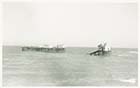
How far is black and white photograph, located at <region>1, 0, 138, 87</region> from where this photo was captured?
7.36ft

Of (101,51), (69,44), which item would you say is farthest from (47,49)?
(101,51)

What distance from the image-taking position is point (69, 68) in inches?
88.5

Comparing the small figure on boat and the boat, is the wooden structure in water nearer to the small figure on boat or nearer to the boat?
the boat

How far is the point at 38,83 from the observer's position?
2244 mm

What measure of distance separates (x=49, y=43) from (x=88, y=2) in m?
0.49

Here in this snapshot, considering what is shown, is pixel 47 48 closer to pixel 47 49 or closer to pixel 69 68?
pixel 47 49

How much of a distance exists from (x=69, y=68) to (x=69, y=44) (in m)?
0.20

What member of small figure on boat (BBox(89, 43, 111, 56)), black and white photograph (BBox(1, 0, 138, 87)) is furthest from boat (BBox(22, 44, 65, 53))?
small figure on boat (BBox(89, 43, 111, 56))

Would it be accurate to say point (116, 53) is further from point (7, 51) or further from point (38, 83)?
point (7, 51)

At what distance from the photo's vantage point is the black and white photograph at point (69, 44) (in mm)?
2242

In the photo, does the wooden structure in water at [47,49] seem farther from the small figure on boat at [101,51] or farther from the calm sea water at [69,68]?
the small figure on boat at [101,51]

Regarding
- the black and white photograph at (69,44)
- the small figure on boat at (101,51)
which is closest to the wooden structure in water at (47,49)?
the black and white photograph at (69,44)

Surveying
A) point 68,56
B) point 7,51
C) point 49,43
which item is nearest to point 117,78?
point 68,56

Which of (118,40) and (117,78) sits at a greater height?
(118,40)
